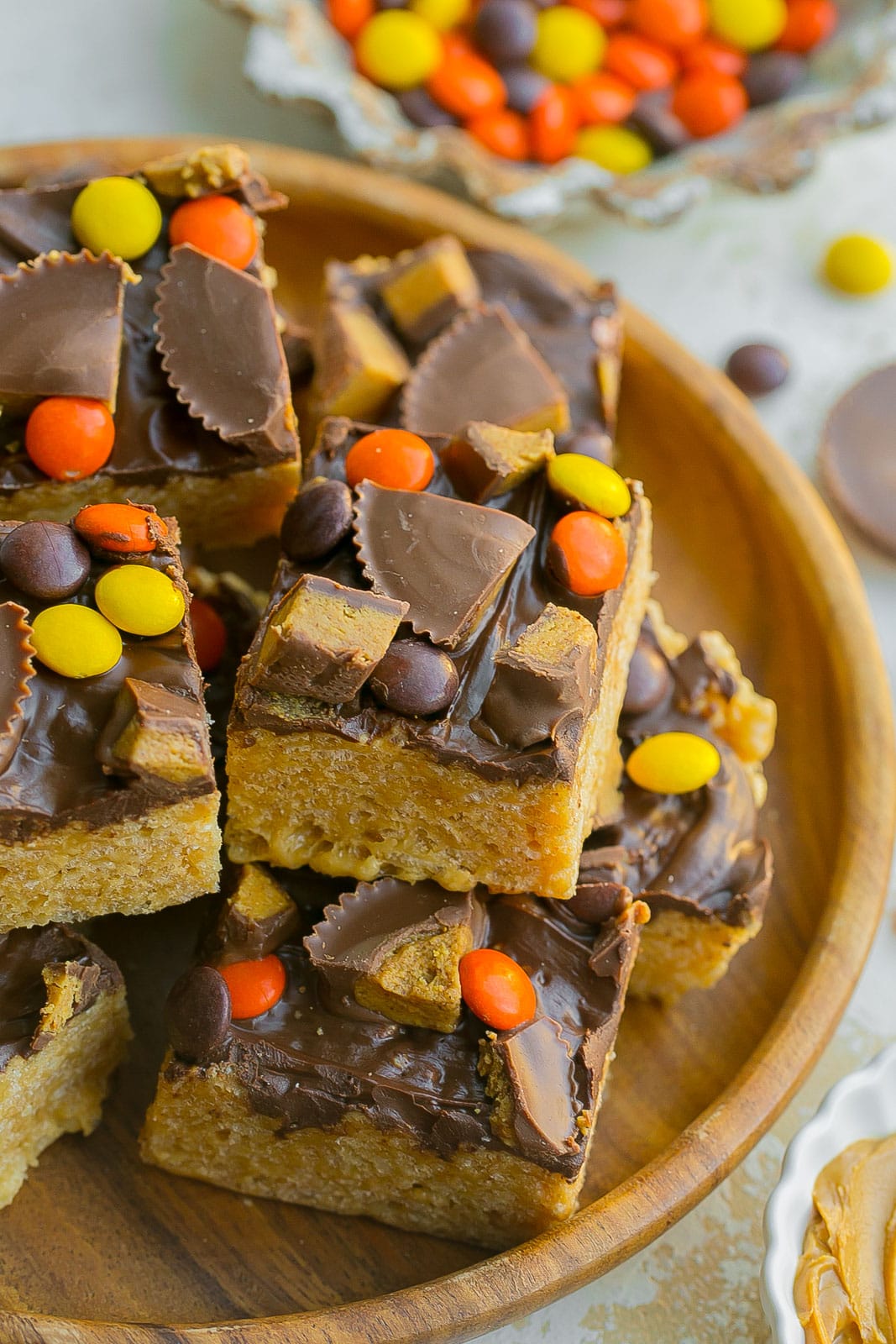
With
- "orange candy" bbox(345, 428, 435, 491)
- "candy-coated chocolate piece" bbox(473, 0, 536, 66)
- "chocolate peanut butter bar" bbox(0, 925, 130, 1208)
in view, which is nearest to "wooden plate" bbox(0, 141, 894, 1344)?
"chocolate peanut butter bar" bbox(0, 925, 130, 1208)

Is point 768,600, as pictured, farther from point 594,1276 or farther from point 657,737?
point 594,1276

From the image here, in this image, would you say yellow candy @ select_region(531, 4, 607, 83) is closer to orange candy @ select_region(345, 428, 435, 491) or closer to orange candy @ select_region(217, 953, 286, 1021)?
orange candy @ select_region(345, 428, 435, 491)

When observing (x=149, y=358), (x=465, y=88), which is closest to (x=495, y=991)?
(x=149, y=358)

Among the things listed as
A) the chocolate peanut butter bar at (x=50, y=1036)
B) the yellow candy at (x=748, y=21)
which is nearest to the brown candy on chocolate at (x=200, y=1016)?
the chocolate peanut butter bar at (x=50, y=1036)

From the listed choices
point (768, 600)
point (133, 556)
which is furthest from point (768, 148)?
point (133, 556)

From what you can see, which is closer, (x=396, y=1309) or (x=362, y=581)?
(x=396, y=1309)

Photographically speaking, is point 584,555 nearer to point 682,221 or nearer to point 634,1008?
Result: point 634,1008
